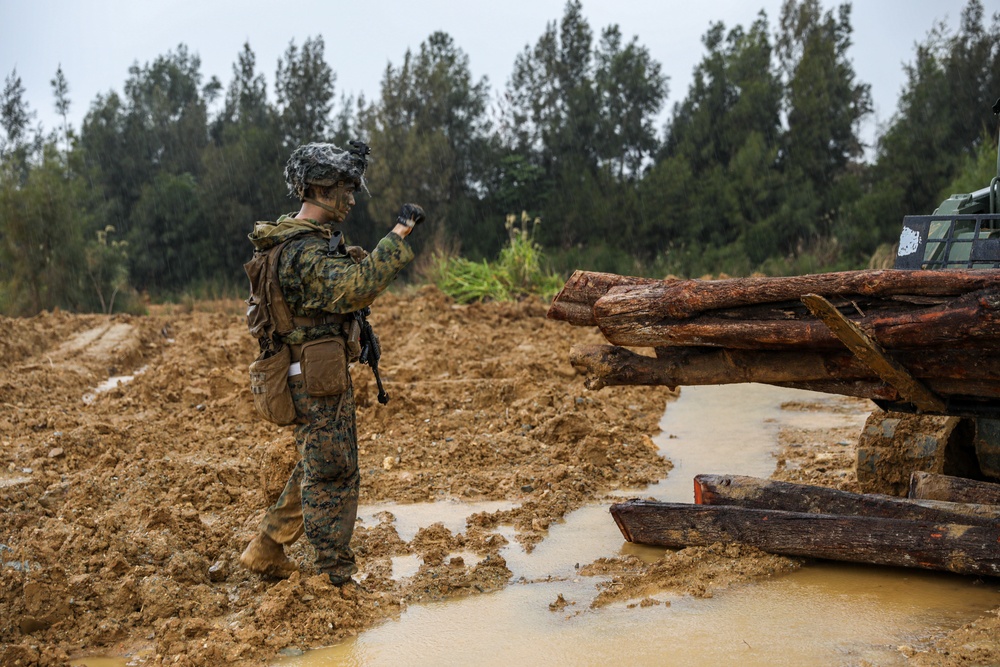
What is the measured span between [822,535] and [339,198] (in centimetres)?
247

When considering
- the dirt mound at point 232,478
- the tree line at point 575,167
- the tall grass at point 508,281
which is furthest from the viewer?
the tree line at point 575,167


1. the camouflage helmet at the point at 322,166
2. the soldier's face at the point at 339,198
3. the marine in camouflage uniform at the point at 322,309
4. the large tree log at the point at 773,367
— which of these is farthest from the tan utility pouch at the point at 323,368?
the large tree log at the point at 773,367

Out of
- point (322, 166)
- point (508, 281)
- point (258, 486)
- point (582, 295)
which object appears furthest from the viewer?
point (508, 281)

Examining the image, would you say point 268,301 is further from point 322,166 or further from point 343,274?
point 322,166

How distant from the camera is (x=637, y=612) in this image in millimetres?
3525

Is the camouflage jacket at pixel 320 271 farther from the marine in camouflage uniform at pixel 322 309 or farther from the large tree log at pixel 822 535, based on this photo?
the large tree log at pixel 822 535

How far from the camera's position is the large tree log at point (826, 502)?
3650mm

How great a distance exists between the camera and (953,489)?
3.98 m

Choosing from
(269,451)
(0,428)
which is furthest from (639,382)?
(0,428)

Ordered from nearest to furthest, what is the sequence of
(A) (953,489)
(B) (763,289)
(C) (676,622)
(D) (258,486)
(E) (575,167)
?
(C) (676,622)
(B) (763,289)
(A) (953,489)
(D) (258,486)
(E) (575,167)

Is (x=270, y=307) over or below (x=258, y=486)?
over

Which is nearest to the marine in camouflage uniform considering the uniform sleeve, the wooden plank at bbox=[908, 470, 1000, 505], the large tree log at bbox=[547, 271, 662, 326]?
the uniform sleeve

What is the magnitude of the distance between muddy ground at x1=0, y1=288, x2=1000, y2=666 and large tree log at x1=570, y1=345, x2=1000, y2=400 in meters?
0.78

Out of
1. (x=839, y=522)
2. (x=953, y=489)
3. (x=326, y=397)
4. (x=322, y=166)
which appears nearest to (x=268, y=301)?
(x=326, y=397)
